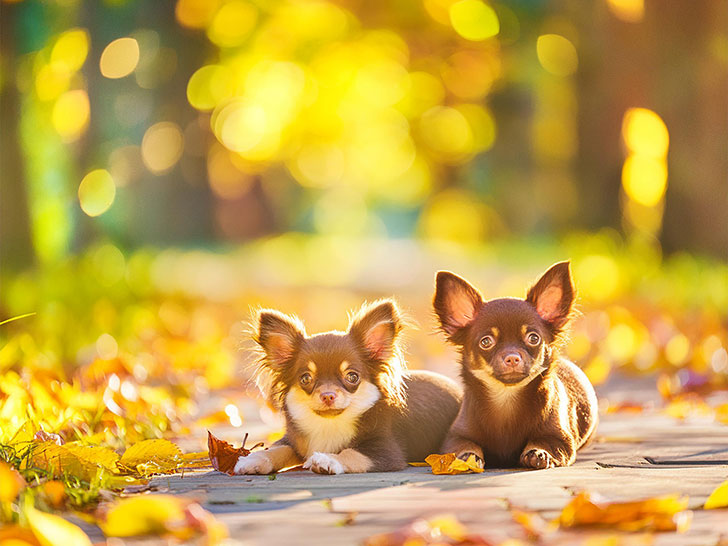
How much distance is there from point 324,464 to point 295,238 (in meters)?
37.5

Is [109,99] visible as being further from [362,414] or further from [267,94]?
[267,94]

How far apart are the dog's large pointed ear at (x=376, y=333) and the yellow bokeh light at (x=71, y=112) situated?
980 cm

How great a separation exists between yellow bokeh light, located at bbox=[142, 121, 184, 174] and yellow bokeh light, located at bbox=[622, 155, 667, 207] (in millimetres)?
13526

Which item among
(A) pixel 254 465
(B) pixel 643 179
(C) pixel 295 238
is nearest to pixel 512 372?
(A) pixel 254 465

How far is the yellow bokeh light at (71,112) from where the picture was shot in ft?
46.0

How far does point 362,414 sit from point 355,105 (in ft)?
127

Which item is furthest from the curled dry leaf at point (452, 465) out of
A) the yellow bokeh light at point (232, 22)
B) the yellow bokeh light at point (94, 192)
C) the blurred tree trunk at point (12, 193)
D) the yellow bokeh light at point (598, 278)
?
the yellow bokeh light at point (232, 22)

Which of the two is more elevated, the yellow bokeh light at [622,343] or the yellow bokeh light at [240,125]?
the yellow bokeh light at [240,125]

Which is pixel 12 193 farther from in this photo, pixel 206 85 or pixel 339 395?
pixel 206 85

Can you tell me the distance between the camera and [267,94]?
3872cm

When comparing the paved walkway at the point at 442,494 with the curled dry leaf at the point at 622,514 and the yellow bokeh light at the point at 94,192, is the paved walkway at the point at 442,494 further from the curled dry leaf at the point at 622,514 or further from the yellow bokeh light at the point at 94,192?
the yellow bokeh light at the point at 94,192

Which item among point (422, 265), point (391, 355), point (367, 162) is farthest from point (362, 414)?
point (367, 162)

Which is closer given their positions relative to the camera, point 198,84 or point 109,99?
point 109,99

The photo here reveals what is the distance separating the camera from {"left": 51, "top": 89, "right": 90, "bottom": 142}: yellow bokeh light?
46.0 feet
